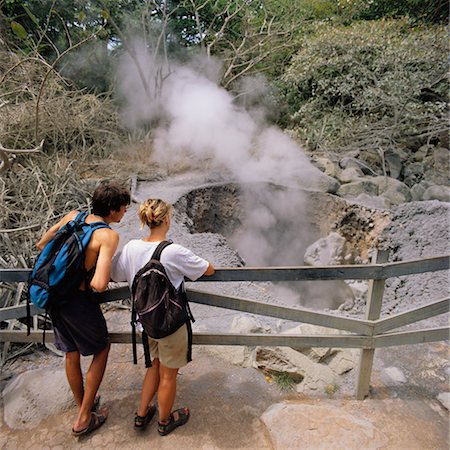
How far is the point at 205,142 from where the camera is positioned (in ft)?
33.7

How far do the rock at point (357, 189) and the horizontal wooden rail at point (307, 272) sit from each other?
273 inches

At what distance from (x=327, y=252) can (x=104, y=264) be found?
6.28 meters

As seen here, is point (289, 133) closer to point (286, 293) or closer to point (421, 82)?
point (421, 82)

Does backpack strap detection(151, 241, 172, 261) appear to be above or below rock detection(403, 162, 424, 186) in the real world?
below

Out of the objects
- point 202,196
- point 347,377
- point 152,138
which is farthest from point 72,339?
point 152,138

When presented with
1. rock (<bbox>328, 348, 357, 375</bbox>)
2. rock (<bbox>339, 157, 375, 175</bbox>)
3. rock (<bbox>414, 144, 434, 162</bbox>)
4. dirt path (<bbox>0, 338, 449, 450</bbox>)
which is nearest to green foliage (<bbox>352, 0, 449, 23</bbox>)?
rock (<bbox>414, 144, 434, 162</bbox>)

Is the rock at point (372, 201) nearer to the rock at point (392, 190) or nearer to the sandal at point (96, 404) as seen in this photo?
the rock at point (392, 190)

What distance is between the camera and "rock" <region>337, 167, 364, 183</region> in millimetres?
9165

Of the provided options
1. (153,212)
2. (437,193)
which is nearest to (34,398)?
(153,212)

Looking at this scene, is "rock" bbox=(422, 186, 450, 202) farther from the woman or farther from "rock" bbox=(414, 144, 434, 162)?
the woman

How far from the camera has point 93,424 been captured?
6.77 feet

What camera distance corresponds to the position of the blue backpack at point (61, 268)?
1.73 metres

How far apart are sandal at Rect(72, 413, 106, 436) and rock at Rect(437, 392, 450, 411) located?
8.13ft

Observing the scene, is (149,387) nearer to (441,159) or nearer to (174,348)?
(174,348)
